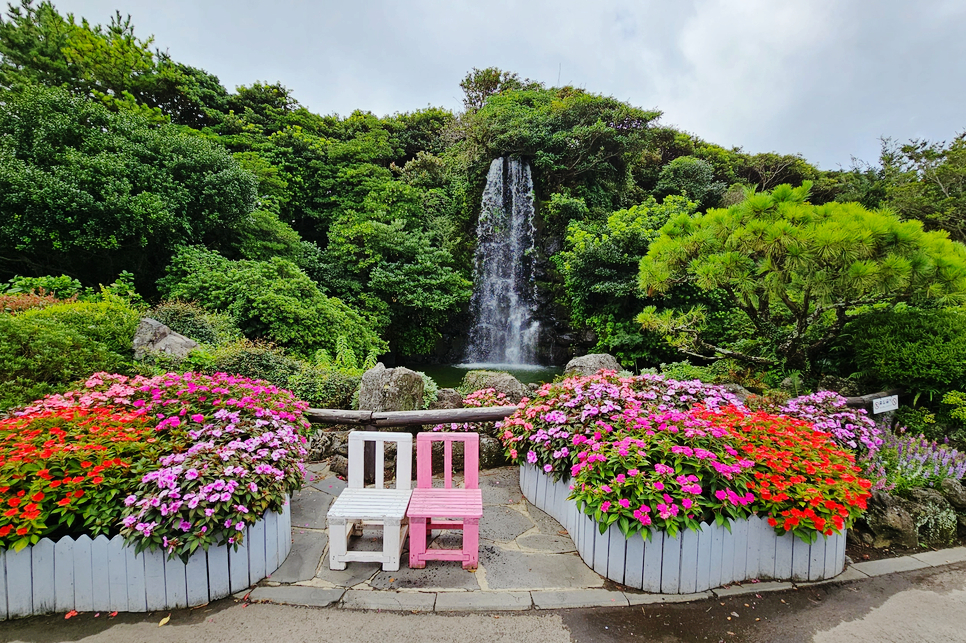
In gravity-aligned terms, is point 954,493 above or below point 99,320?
below

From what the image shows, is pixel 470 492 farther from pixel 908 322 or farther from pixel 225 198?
pixel 225 198

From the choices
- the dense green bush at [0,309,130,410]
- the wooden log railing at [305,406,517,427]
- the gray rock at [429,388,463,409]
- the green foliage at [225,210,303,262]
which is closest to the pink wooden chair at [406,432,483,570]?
the wooden log railing at [305,406,517,427]

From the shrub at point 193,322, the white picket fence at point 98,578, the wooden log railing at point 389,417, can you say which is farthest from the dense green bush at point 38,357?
the wooden log railing at point 389,417

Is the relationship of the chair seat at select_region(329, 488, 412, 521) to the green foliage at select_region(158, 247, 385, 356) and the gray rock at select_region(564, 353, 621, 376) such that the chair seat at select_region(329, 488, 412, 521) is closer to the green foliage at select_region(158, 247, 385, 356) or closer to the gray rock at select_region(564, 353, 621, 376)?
the gray rock at select_region(564, 353, 621, 376)

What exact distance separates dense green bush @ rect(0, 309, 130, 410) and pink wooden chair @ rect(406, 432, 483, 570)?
146 inches

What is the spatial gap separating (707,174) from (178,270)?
635 inches

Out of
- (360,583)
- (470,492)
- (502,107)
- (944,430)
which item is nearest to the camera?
(360,583)

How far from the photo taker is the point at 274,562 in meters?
2.68

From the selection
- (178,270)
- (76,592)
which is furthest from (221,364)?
(178,270)

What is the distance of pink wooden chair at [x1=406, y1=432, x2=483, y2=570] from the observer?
2.74 meters

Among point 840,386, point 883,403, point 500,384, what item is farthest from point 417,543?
point 840,386

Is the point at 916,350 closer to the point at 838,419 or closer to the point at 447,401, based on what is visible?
the point at 838,419

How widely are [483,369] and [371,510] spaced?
8437mm

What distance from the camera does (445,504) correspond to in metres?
2.86
